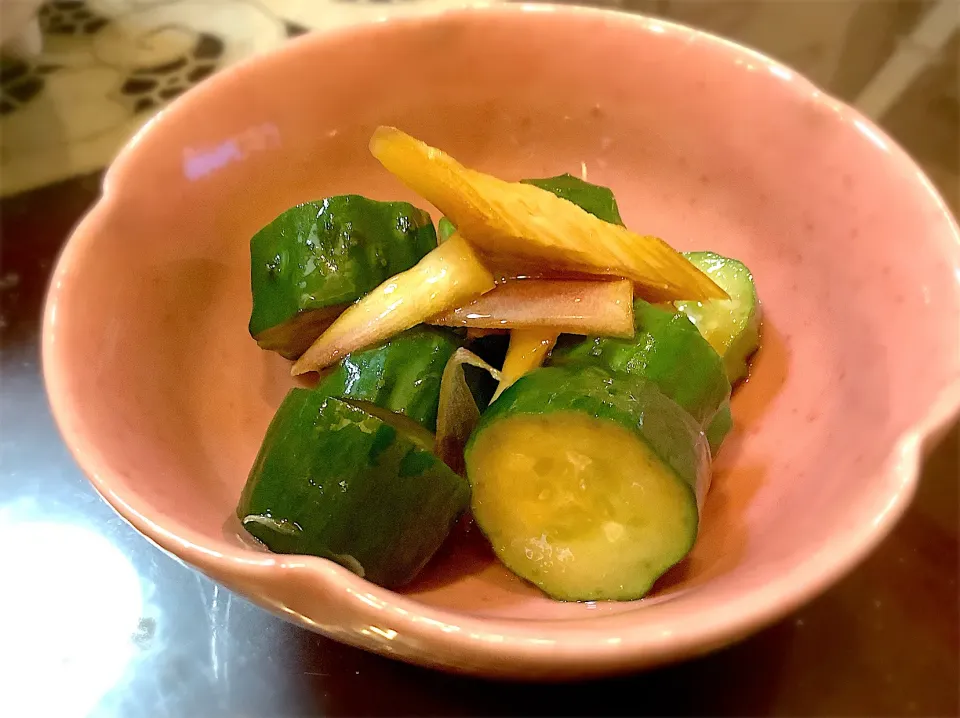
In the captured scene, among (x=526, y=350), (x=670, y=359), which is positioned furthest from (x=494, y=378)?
(x=670, y=359)

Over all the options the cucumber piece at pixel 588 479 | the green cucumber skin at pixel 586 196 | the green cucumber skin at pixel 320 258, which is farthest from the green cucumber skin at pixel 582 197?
the cucumber piece at pixel 588 479

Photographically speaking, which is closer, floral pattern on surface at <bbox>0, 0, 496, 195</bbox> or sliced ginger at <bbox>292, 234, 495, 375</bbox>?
sliced ginger at <bbox>292, 234, 495, 375</bbox>

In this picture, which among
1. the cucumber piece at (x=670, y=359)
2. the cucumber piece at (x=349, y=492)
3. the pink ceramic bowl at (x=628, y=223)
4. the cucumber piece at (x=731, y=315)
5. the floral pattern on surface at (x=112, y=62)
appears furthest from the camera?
the floral pattern on surface at (x=112, y=62)

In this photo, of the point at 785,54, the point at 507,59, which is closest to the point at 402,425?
the point at 507,59

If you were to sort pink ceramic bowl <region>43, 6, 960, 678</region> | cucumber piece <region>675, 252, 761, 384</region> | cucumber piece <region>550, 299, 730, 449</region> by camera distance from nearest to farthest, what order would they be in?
pink ceramic bowl <region>43, 6, 960, 678</region> → cucumber piece <region>550, 299, 730, 449</region> → cucumber piece <region>675, 252, 761, 384</region>

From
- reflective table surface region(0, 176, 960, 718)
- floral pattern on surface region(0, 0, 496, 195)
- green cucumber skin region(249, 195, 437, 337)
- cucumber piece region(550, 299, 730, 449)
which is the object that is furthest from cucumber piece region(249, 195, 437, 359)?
floral pattern on surface region(0, 0, 496, 195)

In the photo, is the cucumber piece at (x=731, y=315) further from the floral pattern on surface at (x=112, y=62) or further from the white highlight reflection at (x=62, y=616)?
the floral pattern on surface at (x=112, y=62)

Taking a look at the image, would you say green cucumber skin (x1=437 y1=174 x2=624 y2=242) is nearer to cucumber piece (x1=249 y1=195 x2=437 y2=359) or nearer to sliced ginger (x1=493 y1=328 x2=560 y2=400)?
cucumber piece (x1=249 y1=195 x2=437 y2=359)

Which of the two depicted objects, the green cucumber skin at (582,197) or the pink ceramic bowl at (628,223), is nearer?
the pink ceramic bowl at (628,223)
